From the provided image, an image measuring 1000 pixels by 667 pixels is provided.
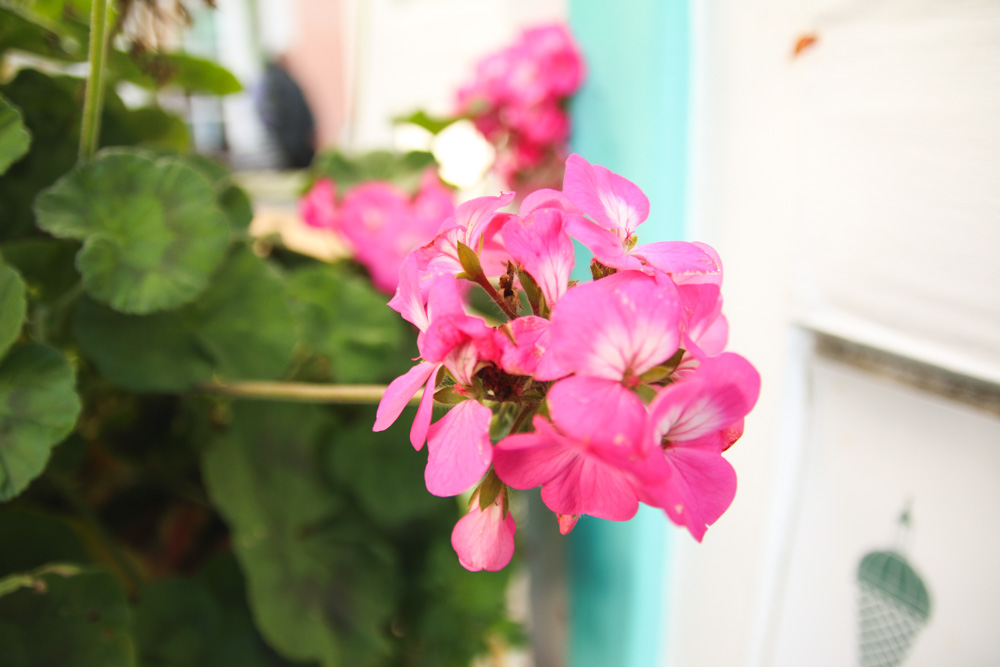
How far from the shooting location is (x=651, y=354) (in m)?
0.20

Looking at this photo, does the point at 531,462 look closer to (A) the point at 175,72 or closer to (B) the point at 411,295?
(B) the point at 411,295

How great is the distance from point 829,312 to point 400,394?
11.8 inches

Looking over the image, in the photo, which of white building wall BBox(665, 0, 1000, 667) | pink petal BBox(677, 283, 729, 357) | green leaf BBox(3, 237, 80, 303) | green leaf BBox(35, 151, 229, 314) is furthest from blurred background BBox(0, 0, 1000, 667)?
green leaf BBox(3, 237, 80, 303)

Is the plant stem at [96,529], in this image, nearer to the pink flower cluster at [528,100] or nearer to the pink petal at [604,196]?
the pink petal at [604,196]

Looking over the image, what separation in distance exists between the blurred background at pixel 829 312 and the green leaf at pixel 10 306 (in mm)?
426

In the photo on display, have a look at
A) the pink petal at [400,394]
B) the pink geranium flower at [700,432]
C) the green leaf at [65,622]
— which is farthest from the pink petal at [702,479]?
the green leaf at [65,622]

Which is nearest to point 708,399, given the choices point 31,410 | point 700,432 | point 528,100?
point 700,432

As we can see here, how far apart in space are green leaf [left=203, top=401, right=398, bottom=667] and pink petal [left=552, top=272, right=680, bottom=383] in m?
0.41

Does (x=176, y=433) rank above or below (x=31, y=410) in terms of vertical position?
below

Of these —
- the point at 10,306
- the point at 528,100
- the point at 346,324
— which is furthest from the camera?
the point at 528,100

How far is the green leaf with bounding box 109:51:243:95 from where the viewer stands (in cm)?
44

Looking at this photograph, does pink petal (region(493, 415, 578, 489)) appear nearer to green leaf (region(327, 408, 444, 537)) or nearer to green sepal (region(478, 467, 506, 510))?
green sepal (region(478, 467, 506, 510))

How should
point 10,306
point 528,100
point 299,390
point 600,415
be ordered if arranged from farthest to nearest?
point 528,100, point 299,390, point 10,306, point 600,415

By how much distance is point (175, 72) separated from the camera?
0.48 meters
